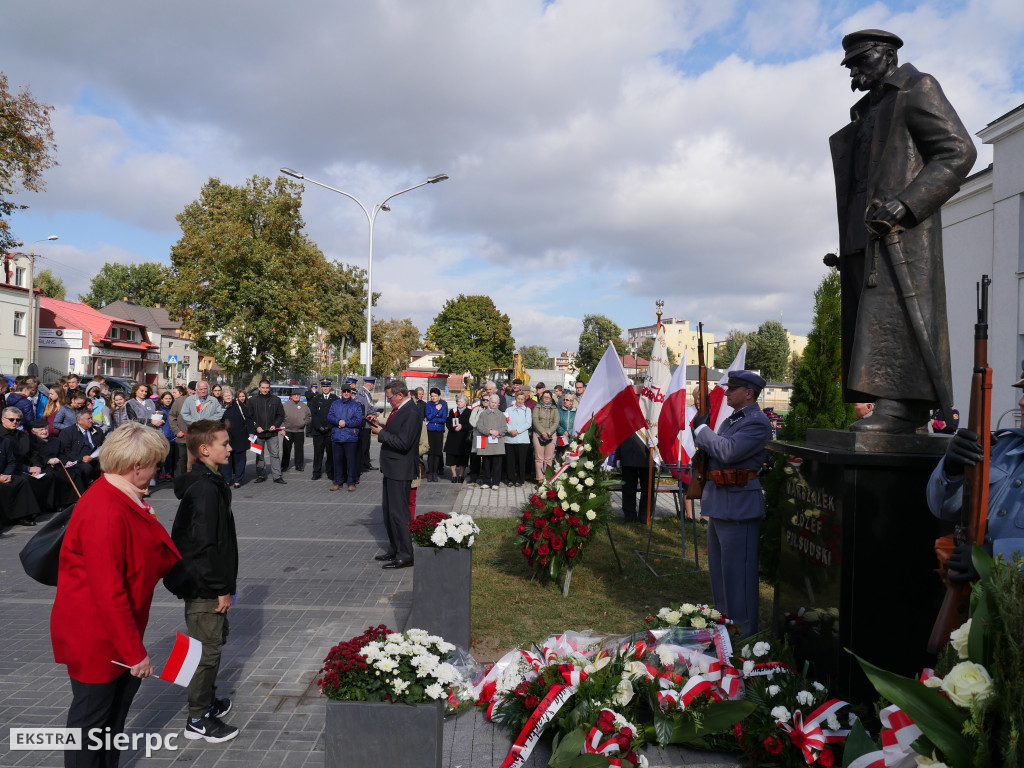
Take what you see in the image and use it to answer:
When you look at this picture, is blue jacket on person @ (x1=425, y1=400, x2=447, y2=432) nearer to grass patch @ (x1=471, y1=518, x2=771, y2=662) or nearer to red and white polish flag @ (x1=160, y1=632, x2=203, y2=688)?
grass patch @ (x1=471, y1=518, x2=771, y2=662)

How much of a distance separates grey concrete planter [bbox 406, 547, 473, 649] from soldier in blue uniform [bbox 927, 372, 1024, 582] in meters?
3.69

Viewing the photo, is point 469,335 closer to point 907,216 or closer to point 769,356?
point 769,356

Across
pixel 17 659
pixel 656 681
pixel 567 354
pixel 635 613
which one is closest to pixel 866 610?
pixel 656 681

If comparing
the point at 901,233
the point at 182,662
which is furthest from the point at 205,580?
the point at 901,233

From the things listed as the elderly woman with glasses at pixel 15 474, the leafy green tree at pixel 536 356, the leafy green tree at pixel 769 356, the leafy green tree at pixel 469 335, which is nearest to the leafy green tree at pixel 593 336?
the leafy green tree at pixel 469 335

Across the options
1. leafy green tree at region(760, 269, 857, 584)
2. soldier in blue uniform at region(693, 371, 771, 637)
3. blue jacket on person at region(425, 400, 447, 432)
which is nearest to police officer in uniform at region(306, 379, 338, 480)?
blue jacket on person at region(425, 400, 447, 432)

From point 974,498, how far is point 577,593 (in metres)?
5.23

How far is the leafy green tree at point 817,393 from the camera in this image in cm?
620

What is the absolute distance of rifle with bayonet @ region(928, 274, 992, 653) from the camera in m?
2.75

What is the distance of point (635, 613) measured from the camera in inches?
272

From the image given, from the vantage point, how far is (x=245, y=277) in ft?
108

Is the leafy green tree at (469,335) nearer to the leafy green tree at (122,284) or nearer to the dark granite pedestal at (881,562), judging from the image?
the leafy green tree at (122,284)

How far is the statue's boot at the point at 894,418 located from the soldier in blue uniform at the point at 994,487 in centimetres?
77

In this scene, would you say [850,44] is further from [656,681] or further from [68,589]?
[68,589]
